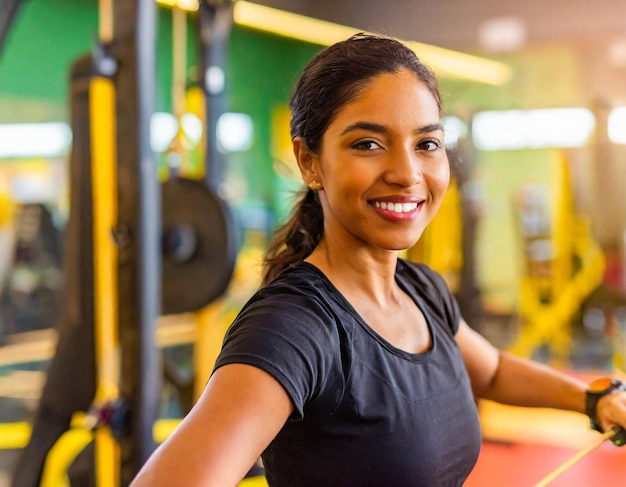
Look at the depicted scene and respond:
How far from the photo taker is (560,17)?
6.52 m

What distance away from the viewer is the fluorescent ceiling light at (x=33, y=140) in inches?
210

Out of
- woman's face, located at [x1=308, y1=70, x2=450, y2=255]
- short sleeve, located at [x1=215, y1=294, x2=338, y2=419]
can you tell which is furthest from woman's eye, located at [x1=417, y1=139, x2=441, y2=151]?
short sleeve, located at [x1=215, y1=294, x2=338, y2=419]

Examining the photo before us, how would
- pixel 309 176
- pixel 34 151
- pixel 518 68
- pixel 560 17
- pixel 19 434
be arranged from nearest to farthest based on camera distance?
pixel 309 176, pixel 19 434, pixel 34 151, pixel 560 17, pixel 518 68

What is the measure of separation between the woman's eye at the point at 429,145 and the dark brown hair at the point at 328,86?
8 centimetres

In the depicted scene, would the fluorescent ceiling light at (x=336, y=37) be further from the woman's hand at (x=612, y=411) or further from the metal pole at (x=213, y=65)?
the woman's hand at (x=612, y=411)

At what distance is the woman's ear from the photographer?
1024 millimetres

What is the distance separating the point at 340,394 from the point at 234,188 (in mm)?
6386

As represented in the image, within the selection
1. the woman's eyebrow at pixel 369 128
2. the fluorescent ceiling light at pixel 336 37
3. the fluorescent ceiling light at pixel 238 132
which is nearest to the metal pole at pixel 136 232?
the woman's eyebrow at pixel 369 128

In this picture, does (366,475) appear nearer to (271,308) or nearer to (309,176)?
(271,308)

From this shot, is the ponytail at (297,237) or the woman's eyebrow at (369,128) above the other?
the woman's eyebrow at (369,128)

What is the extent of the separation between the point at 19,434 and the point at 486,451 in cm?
218

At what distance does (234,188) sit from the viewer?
715 centimetres

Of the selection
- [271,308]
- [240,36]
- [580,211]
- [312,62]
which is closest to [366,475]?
[271,308]

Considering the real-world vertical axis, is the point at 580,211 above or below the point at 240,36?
below
